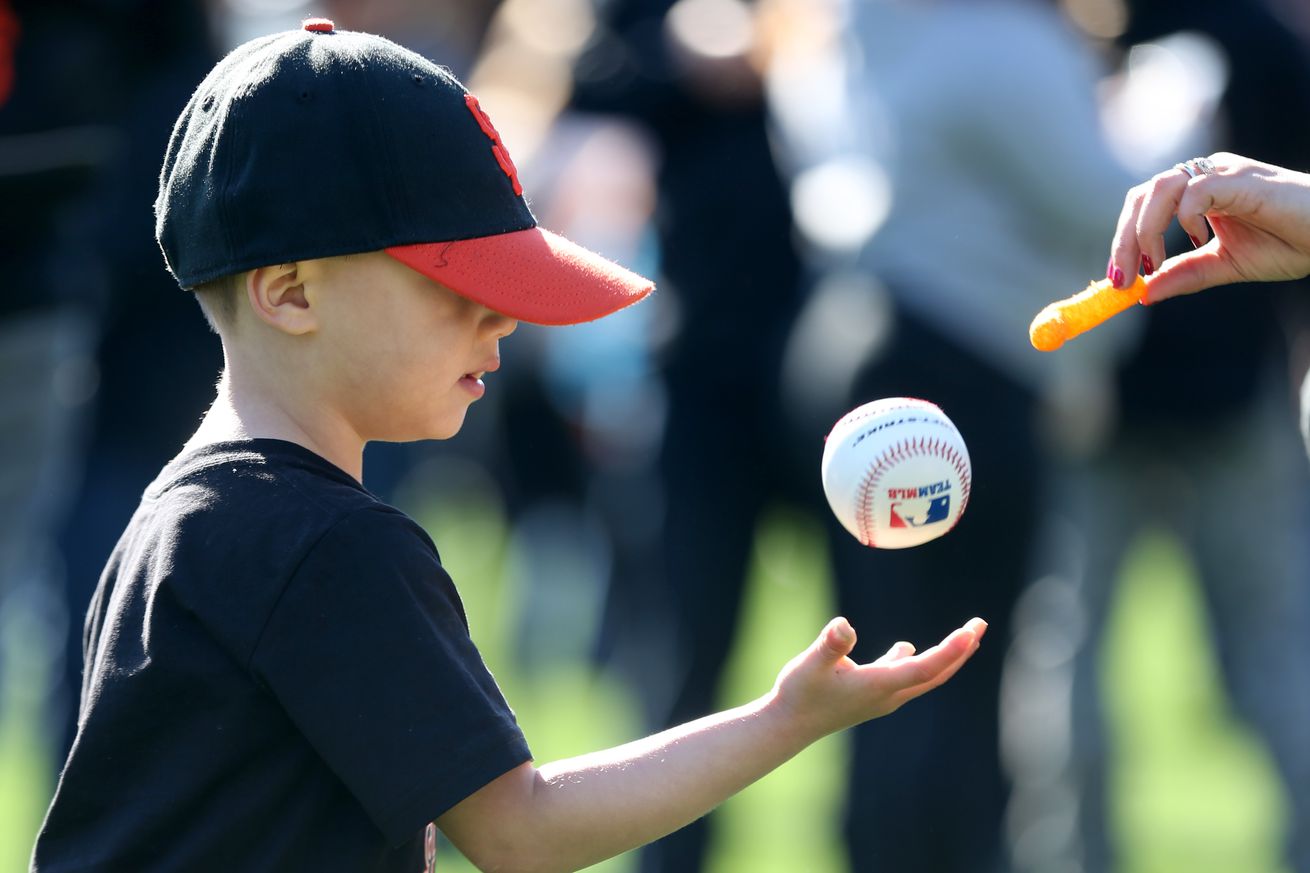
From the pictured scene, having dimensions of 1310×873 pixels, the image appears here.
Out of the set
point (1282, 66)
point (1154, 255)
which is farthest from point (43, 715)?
point (1282, 66)

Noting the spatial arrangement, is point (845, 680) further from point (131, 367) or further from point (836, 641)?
point (131, 367)

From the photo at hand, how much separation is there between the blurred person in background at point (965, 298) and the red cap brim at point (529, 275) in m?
1.53

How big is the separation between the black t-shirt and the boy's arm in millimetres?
77

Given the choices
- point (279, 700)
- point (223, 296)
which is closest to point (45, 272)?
point (223, 296)

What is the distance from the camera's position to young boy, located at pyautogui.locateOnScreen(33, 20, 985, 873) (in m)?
2.04

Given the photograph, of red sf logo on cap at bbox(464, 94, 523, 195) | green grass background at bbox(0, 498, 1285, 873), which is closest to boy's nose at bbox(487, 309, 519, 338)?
red sf logo on cap at bbox(464, 94, 523, 195)

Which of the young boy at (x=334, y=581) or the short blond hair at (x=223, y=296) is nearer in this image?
the young boy at (x=334, y=581)

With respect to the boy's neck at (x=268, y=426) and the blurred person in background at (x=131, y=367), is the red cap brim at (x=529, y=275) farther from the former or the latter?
the blurred person in background at (x=131, y=367)

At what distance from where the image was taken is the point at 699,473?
4.56 metres

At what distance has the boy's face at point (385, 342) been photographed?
2.28m

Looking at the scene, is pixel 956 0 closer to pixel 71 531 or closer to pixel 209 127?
pixel 209 127

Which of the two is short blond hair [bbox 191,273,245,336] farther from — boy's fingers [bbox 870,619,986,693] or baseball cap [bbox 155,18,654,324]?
boy's fingers [bbox 870,619,986,693]

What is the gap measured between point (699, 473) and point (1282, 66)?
6.26 feet

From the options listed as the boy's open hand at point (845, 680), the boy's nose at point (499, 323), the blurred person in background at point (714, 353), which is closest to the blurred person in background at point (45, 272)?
the blurred person in background at point (714, 353)
